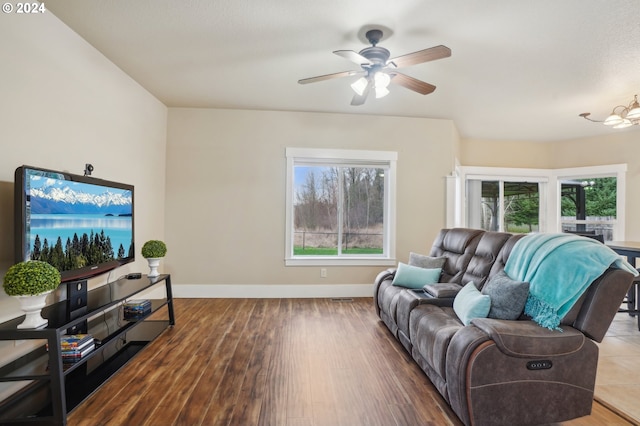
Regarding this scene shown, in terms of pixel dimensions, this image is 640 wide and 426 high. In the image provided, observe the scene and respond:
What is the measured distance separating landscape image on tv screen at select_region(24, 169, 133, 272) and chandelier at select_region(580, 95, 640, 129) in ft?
18.2

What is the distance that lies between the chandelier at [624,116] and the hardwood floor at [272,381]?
3.34m

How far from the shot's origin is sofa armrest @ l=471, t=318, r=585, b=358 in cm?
162

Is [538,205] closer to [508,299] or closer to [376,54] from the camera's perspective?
[508,299]

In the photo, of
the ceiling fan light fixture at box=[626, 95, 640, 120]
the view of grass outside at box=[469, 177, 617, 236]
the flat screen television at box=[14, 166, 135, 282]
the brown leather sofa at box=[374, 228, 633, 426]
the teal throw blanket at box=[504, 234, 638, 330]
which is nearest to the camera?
the brown leather sofa at box=[374, 228, 633, 426]

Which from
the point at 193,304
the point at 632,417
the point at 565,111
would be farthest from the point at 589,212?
the point at 193,304

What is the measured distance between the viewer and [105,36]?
2.59 metres

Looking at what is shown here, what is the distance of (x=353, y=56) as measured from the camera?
225 centimetres

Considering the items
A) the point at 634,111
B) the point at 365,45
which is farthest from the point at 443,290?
the point at 634,111

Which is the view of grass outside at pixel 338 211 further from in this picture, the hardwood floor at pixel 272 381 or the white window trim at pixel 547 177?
the white window trim at pixel 547 177

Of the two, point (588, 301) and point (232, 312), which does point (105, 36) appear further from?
point (588, 301)

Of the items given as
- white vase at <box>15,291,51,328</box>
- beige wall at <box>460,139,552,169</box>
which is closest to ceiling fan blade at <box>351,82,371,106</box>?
white vase at <box>15,291,51,328</box>

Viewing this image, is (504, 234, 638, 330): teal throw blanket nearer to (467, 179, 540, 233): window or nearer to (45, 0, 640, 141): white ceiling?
(45, 0, 640, 141): white ceiling

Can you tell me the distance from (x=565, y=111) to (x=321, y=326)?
441cm

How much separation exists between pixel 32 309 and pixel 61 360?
34cm
